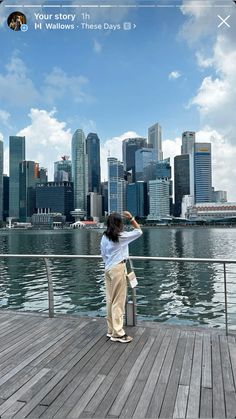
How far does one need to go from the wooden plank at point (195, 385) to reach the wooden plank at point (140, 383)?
0.50m

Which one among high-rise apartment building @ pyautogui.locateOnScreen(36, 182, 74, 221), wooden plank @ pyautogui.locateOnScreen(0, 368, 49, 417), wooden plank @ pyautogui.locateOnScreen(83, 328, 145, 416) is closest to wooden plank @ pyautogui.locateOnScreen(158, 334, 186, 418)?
wooden plank @ pyautogui.locateOnScreen(83, 328, 145, 416)

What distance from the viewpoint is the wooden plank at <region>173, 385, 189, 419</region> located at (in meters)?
2.81

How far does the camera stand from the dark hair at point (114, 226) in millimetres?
4691

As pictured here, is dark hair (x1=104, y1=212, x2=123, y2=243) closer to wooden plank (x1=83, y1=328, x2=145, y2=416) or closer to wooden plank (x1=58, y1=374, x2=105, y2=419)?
wooden plank (x1=83, y1=328, x2=145, y2=416)

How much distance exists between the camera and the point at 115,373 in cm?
364

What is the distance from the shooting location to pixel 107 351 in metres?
4.30

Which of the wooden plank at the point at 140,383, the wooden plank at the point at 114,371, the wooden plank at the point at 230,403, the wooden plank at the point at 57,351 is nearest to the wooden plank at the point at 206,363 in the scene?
the wooden plank at the point at 230,403

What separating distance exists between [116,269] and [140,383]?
166cm

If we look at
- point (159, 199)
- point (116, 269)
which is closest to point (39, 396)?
point (116, 269)

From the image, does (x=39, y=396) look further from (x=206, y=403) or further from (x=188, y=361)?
(x=188, y=361)

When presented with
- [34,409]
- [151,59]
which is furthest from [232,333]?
[151,59]

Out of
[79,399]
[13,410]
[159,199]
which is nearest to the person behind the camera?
[13,410]

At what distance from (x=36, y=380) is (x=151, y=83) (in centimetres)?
771

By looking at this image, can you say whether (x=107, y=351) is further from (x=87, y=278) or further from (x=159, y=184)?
(x=159, y=184)
